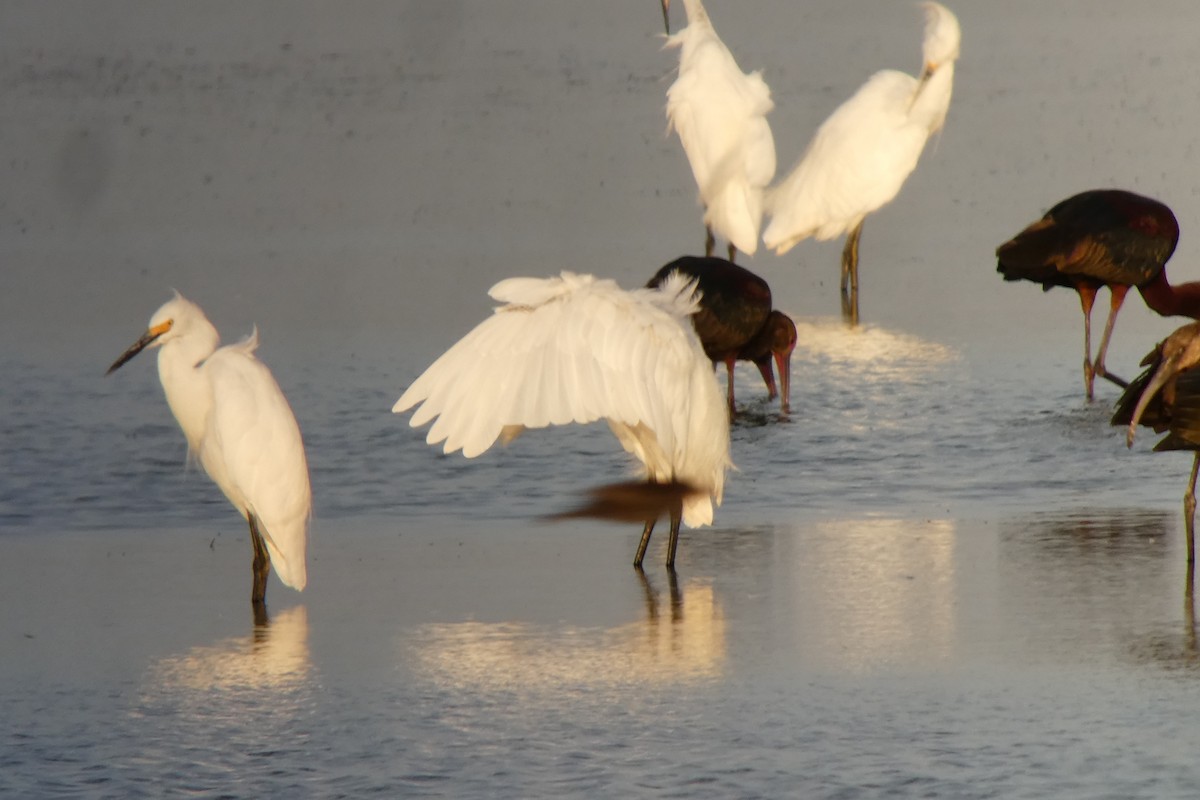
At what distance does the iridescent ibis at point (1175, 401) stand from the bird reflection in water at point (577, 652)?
1.61 m

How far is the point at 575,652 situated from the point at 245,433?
63.4 inches

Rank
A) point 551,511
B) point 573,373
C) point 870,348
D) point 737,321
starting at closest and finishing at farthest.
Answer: point 573,373, point 551,511, point 737,321, point 870,348

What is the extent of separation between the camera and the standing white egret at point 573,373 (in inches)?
264

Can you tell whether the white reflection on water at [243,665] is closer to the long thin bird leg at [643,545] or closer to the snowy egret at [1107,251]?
the long thin bird leg at [643,545]

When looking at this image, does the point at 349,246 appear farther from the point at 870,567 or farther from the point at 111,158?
the point at 870,567

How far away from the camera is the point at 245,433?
7176 millimetres

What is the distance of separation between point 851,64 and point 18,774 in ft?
61.5

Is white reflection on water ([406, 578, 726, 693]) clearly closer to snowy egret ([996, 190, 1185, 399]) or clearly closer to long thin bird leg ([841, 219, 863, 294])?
snowy egret ([996, 190, 1185, 399])

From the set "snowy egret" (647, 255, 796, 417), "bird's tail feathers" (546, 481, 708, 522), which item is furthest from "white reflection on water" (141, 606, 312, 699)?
"snowy egret" (647, 255, 796, 417)

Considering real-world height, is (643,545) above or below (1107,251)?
below

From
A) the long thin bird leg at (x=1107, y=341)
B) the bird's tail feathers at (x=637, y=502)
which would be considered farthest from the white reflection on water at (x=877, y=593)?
the long thin bird leg at (x=1107, y=341)

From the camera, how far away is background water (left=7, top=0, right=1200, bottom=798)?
529 centimetres

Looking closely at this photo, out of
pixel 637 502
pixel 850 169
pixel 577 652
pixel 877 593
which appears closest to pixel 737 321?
pixel 637 502

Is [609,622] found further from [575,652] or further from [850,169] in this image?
[850,169]
